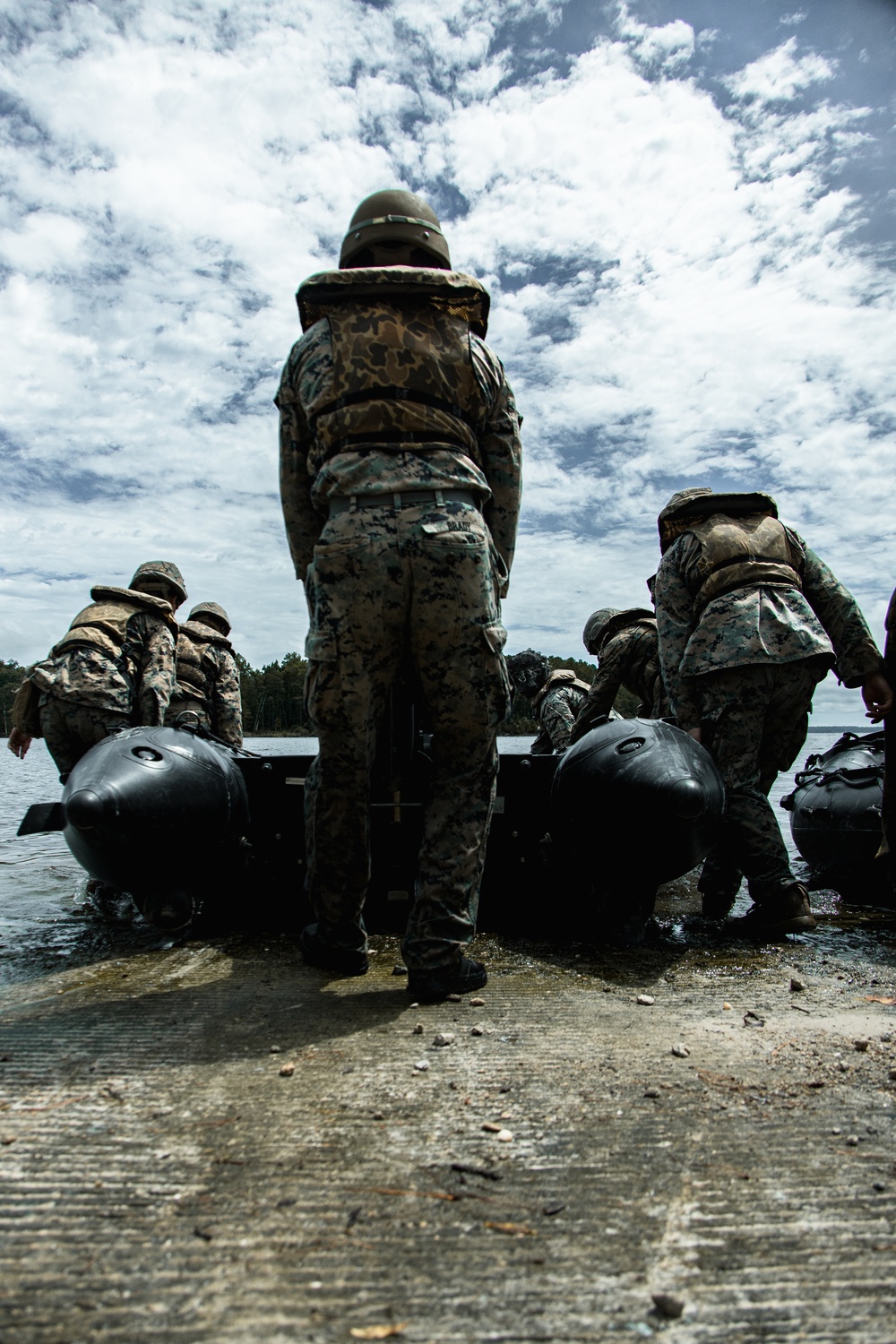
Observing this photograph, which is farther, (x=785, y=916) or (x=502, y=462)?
(x=785, y=916)

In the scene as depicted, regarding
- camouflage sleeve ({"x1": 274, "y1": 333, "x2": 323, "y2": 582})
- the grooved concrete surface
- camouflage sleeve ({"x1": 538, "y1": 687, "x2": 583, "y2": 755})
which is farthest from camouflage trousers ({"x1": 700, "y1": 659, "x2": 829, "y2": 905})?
camouflage sleeve ({"x1": 538, "y1": 687, "x2": 583, "y2": 755})

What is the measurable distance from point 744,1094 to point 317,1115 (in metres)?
1.05

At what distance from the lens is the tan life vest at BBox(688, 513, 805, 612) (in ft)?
15.3

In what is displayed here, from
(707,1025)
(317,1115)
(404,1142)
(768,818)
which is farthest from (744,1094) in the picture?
(768,818)

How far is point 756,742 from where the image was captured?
14.9 feet

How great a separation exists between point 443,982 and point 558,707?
668 centimetres

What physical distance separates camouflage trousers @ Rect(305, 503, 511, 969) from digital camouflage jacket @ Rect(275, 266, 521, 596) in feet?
0.58

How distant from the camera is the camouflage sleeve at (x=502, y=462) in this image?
3.29 m

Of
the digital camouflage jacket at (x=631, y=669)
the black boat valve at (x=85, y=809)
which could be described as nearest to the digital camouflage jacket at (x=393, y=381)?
the black boat valve at (x=85, y=809)

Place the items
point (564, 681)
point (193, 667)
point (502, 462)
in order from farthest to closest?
point (564, 681)
point (193, 667)
point (502, 462)

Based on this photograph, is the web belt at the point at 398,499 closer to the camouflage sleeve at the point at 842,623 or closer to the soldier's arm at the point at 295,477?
the soldier's arm at the point at 295,477

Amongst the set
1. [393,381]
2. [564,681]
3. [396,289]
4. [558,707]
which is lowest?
[558,707]

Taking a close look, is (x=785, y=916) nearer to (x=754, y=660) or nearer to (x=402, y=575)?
(x=754, y=660)

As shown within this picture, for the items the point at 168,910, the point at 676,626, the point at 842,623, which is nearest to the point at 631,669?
the point at 676,626
